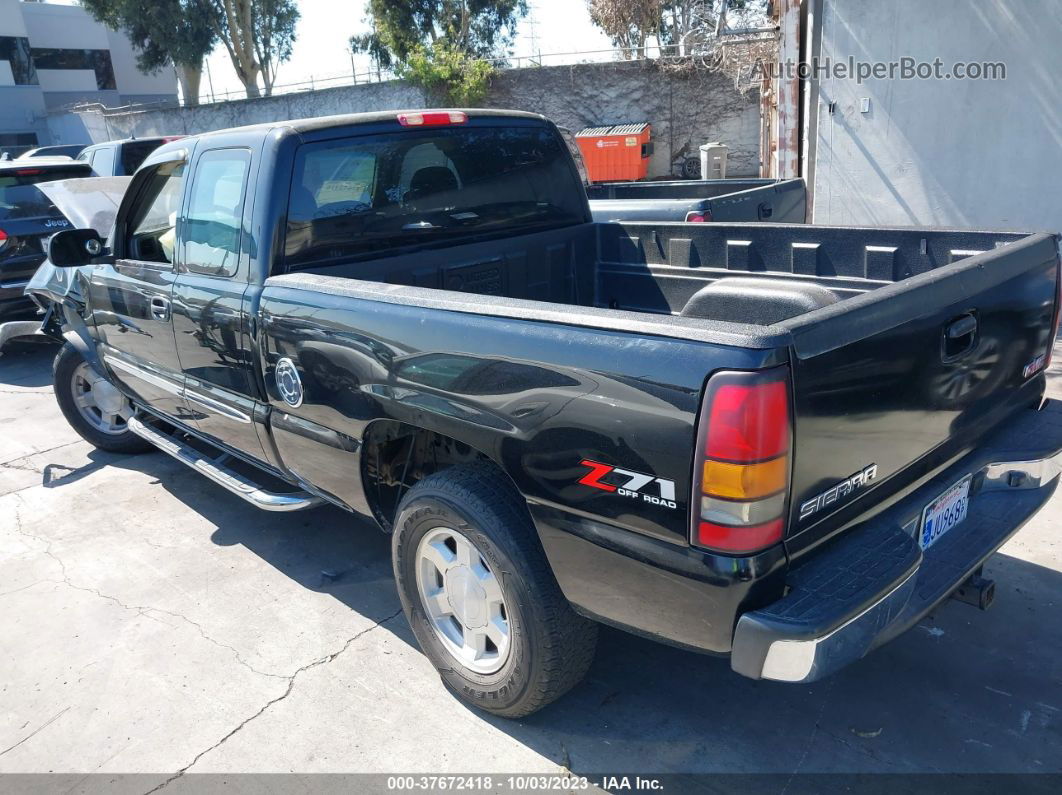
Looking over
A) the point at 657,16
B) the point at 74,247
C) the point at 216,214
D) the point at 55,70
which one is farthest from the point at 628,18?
the point at 55,70

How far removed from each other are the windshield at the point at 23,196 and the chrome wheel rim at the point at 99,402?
3.26 m

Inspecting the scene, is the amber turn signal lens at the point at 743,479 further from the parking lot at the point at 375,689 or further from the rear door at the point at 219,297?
the rear door at the point at 219,297

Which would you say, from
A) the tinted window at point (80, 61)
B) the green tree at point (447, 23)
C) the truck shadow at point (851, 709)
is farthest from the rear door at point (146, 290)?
the tinted window at point (80, 61)

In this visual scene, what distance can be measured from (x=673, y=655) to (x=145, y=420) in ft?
12.5

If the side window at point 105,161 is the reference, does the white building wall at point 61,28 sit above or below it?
above

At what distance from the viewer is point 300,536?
4.43 meters

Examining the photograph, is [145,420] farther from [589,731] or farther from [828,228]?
[828,228]

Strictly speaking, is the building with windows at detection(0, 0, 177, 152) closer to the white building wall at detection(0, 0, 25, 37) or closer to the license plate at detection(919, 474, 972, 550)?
the white building wall at detection(0, 0, 25, 37)

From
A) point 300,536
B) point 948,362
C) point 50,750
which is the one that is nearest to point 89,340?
point 300,536

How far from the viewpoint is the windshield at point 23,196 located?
7965mm

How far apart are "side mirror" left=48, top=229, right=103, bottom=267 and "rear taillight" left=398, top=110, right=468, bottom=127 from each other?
81.7 inches

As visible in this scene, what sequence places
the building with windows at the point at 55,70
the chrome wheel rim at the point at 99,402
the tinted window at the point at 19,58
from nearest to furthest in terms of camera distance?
the chrome wheel rim at the point at 99,402, the building with windows at the point at 55,70, the tinted window at the point at 19,58

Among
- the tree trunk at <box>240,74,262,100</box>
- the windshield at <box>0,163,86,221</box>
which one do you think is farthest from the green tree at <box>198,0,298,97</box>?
the windshield at <box>0,163,86,221</box>

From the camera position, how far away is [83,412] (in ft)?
18.7
